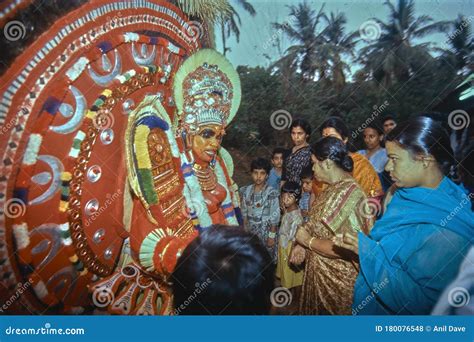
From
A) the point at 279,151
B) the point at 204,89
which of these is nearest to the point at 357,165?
the point at 279,151

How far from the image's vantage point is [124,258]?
10.5ft

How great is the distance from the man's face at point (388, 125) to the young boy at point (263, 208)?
2.31ft

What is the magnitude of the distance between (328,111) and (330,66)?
0.88 feet

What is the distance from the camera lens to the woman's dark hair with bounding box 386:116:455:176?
3.09 metres

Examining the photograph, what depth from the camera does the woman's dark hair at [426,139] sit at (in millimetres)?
3086

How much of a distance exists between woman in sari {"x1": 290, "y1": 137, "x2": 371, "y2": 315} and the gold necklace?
0.59 metres

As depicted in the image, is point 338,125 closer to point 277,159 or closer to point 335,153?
point 335,153

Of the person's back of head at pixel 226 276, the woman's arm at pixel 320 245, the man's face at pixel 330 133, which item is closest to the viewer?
the person's back of head at pixel 226 276

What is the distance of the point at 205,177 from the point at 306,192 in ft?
2.00

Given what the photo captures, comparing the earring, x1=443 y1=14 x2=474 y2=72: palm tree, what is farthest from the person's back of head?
x1=443 y1=14 x2=474 y2=72: palm tree

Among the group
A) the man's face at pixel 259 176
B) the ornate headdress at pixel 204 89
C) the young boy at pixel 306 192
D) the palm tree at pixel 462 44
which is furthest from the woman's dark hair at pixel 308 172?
the palm tree at pixel 462 44

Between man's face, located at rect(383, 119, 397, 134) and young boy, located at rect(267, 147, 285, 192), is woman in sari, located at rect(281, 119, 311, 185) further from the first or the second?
man's face, located at rect(383, 119, 397, 134)

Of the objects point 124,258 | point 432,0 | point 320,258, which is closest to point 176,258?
point 124,258

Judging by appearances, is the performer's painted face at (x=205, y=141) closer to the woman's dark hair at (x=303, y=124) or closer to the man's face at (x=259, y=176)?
the man's face at (x=259, y=176)
